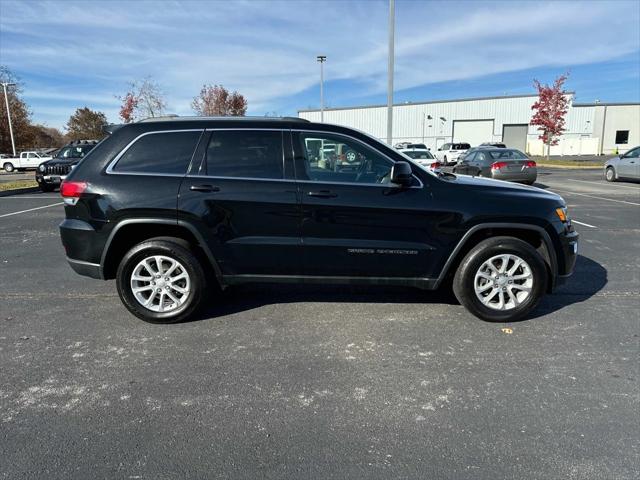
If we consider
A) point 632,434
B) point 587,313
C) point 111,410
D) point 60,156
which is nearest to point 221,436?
point 111,410

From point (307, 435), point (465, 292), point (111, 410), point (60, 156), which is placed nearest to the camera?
point (307, 435)

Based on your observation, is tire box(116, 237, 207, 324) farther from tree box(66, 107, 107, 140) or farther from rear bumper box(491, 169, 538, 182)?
tree box(66, 107, 107, 140)

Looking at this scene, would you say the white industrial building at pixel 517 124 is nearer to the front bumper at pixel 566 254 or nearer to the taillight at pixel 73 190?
the front bumper at pixel 566 254

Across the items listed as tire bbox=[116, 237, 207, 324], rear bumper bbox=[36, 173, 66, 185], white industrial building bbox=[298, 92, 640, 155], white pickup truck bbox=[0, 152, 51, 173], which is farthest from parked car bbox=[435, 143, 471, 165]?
white pickup truck bbox=[0, 152, 51, 173]

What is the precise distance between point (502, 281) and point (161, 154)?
→ 338 centimetres

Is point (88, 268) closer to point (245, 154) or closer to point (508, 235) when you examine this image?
point (245, 154)

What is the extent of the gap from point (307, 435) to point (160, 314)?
216cm

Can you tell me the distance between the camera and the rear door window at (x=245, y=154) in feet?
13.3

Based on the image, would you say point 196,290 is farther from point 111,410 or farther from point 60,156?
point 60,156

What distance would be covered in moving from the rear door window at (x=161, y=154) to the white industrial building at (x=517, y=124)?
196 ft

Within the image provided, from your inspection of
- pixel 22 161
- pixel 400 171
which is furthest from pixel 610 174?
pixel 22 161

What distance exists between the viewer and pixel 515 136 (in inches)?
2343

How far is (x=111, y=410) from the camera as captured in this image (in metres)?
2.80

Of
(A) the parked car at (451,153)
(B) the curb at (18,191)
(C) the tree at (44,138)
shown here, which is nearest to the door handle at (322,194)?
(B) the curb at (18,191)
